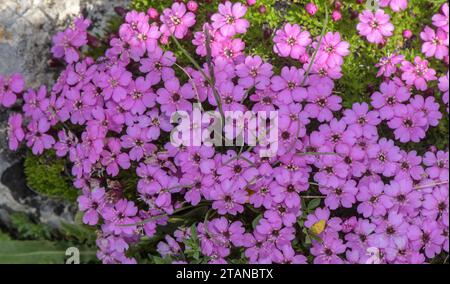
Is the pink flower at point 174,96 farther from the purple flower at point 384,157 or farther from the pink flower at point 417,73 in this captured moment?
the pink flower at point 417,73

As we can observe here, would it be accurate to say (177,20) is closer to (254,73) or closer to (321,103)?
(254,73)

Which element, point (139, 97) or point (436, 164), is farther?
point (139, 97)

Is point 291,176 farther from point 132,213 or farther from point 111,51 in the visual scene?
point 111,51

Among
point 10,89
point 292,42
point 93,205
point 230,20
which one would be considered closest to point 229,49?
point 230,20

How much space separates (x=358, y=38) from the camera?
3.74 m

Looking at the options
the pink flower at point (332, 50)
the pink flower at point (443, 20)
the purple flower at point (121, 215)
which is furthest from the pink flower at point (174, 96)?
the pink flower at point (443, 20)

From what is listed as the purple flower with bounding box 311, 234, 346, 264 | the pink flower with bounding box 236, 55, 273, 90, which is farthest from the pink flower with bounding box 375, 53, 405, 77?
the purple flower with bounding box 311, 234, 346, 264

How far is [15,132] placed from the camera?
3762 mm

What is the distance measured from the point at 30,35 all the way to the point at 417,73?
8.77 feet

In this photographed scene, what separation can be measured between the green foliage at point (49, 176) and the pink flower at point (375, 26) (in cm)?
221

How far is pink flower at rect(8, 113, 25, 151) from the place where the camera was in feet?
12.3

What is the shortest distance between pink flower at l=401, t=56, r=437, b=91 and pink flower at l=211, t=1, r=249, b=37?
1.03 m

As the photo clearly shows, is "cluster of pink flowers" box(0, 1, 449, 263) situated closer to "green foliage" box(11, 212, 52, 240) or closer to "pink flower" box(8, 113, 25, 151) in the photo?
"pink flower" box(8, 113, 25, 151)
